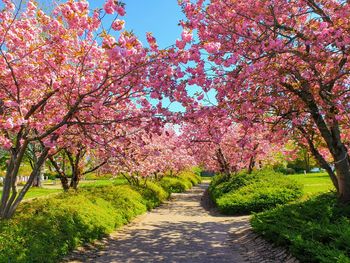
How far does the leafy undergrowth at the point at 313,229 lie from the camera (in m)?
6.31

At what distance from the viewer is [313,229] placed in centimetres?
754

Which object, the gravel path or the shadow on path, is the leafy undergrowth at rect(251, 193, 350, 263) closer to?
the gravel path

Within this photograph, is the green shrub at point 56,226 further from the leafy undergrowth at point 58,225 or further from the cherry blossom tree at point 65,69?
the cherry blossom tree at point 65,69

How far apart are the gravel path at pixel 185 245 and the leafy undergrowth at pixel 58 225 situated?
17.3 inches

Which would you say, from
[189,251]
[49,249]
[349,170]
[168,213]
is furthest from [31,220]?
[168,213]

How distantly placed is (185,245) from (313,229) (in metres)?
3.79

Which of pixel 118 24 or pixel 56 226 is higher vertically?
pixel 118 24

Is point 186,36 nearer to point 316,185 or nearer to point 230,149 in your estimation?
point 230,149

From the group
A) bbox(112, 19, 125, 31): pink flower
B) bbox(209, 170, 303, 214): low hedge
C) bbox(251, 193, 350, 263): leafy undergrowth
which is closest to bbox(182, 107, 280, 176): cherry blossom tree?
bbox(209, 170, 303, 214): low hedge

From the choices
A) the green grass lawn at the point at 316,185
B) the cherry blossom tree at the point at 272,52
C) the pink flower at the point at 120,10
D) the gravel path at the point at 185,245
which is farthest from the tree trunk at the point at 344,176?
the pink flower at the point at 120,10

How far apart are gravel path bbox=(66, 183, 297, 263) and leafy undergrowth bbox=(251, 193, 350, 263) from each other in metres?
0.41

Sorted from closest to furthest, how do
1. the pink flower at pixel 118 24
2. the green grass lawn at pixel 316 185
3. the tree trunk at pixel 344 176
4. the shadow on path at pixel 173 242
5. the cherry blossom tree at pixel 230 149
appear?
the pink flower at pixel 118 24 < the shadow on path at pixel 173 242 < the tree trunk at pixel 344 176 < the cherry blossom tree at pixel 230 149 < the green grass lawn at pixel 316 185

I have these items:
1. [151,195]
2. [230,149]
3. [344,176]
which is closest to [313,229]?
[344,176]

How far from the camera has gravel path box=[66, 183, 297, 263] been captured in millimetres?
8484
